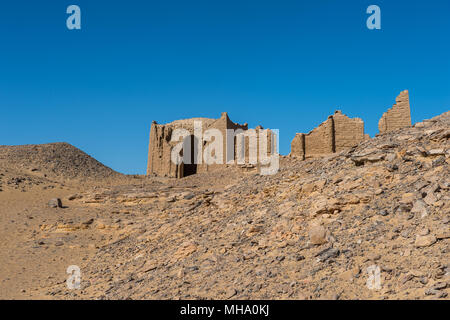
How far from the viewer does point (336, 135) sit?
70.4 ft

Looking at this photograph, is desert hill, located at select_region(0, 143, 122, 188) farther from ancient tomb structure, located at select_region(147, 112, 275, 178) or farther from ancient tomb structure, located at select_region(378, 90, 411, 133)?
ancient tomb structure, located at select_region(378, 90, 411, 133)

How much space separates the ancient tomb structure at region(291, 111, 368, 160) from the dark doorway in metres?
16.6

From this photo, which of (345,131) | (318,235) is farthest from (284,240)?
(345,131)

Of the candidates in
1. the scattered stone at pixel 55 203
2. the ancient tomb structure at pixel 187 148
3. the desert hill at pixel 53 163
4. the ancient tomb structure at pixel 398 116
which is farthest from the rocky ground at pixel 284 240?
the desert hill at pixel 53 163

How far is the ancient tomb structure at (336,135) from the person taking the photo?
70.1ft

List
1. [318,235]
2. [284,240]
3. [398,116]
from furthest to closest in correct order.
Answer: [398,116] → [284,240] → [318,235]

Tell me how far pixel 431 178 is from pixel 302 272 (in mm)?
4004

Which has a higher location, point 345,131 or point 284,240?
point 345,131

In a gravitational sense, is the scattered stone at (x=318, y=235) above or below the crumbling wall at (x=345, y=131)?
below

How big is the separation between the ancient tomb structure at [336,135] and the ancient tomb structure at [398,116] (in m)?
2.15

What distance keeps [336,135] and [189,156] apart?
18.7 m

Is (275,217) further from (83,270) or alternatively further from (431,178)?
(83,270)

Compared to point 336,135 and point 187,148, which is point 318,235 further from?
point 187,148

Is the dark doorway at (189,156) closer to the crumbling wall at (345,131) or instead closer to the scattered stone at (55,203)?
the scattered stone at (55,203)
